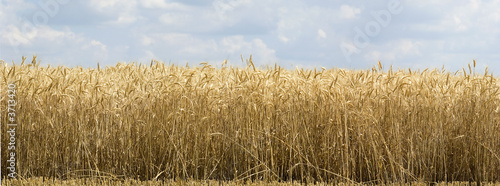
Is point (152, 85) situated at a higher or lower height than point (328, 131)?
higher

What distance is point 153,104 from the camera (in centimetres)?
507

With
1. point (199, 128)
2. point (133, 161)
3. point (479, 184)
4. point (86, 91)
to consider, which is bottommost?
point (479, 184)

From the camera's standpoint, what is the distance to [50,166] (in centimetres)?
510

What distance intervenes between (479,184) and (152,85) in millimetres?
3589

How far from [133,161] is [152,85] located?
34.0 inches

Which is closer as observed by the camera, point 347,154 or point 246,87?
point 347,154

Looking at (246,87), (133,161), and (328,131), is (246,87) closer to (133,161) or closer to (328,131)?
(328,131)

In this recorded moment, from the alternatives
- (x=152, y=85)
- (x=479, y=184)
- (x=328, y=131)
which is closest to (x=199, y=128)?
(x=152, y=85)

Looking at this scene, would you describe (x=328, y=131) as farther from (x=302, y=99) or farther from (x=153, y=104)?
(x=153, y=104)

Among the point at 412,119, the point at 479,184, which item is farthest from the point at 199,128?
the point at 479,184

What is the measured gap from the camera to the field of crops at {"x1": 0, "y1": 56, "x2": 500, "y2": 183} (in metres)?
4.81

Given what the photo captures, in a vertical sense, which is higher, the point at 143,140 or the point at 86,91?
the point at 86,91

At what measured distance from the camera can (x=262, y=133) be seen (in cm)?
481

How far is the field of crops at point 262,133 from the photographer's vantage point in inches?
189
